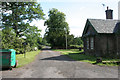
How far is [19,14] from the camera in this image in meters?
21.0

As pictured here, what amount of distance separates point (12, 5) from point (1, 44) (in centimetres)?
751

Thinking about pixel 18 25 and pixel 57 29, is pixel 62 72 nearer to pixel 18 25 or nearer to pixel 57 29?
pixel 18 25

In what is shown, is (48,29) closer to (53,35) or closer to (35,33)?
(53,35)

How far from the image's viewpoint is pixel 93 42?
19.2 m

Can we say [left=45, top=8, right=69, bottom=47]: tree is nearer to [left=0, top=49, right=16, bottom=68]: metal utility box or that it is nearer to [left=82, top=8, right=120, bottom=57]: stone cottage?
[left=82, top=8, right=120, bottom=57]: stone cottage

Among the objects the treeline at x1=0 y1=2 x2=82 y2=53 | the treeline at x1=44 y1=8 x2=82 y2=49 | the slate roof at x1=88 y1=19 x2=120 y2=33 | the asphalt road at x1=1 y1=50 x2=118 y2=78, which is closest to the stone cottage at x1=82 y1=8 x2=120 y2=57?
the slate roof at x1=88 y1=19 x2=120 y2=33

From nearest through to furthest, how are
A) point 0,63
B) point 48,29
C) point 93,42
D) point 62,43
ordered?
point 0,63 < point 93,42 < point 62,43 < point 48,29

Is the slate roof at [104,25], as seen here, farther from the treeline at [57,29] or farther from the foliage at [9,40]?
the treeline at [57,29]

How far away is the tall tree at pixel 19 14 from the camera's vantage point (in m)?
20.5

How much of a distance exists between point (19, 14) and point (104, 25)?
15.5 metres

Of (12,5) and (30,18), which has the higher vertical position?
(12,5)

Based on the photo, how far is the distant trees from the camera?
20.6 metres

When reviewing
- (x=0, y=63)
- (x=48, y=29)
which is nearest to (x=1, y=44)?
(x=0, y=63)

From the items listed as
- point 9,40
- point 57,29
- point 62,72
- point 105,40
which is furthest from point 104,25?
point 57,29
